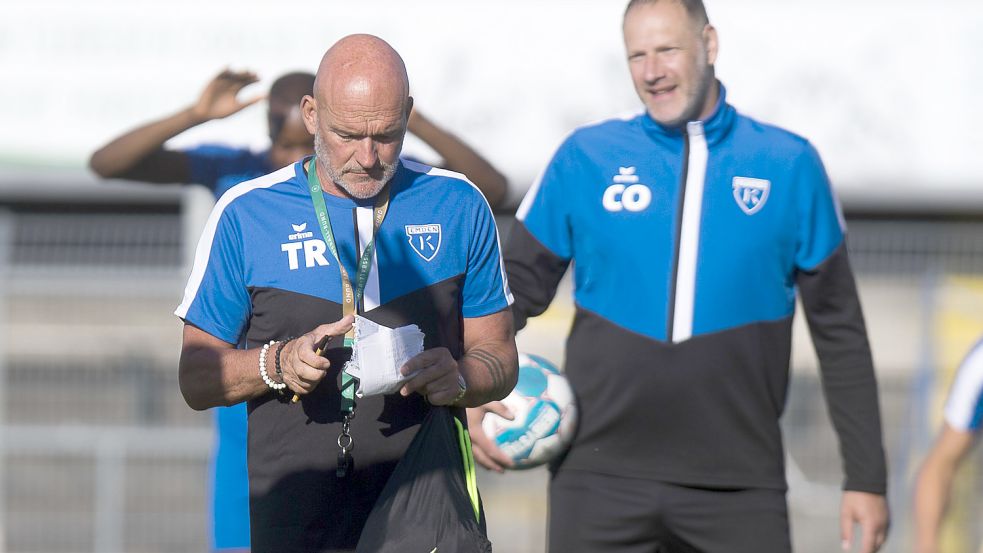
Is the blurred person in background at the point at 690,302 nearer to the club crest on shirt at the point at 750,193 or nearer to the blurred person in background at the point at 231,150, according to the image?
the club crest on shirt at the point at 750,193

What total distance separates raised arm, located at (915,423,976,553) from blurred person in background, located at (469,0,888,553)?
0.64 metres

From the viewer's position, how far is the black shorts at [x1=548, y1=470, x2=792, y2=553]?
174 inches

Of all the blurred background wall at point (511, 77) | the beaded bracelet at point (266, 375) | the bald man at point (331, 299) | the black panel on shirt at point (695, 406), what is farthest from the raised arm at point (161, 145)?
the blurred background wall at point (511, 77)

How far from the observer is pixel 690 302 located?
4.45 m

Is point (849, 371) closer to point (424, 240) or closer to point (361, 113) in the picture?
point (424, 240)

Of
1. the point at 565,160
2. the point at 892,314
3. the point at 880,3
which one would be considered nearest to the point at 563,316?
the point at 892,314

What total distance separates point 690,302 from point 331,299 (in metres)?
1.51

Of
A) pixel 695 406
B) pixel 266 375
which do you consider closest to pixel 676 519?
pixel 695 406

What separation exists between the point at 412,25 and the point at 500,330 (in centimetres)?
954

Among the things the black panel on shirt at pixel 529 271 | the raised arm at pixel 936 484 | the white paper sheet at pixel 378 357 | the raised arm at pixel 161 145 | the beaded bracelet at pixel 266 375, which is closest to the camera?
the white paper sheet at pixel 378 357

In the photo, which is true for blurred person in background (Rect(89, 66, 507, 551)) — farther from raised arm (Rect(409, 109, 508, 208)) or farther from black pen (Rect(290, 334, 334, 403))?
black pen (Rect(290, 334, 334, 403))

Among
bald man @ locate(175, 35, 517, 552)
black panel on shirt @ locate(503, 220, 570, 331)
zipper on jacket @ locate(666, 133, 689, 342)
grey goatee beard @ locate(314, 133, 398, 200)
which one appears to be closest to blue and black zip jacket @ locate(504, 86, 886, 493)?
zipper on jacket @ locate(666, 133, 689, 342)

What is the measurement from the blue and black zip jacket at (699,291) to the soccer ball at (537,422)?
7 centimetres

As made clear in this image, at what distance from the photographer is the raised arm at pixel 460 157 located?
17.1 ft
